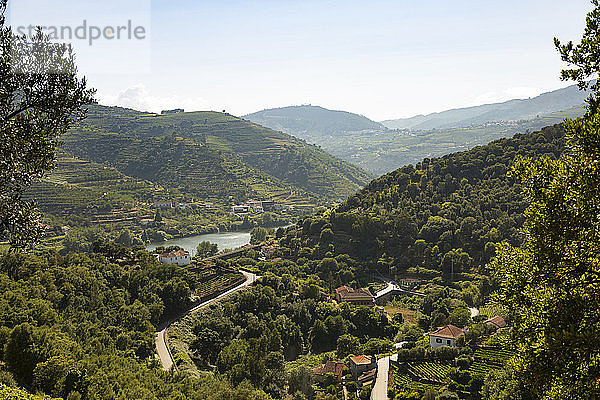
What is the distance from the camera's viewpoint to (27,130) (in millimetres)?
6203

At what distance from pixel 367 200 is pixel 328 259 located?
1391 cm

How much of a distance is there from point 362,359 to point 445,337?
549cm

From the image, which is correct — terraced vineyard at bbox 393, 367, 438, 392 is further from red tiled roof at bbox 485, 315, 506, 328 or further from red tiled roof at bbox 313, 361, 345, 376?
red tiled roof at bbox 485, 315, 506, 328

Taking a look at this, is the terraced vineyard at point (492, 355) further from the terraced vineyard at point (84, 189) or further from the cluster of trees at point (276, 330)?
the terraced vineyard at point (84, 189)

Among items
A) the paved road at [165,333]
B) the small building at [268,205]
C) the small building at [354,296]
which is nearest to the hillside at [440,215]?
the small building at [354,296]

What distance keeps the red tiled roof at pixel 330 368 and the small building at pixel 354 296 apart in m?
8.86

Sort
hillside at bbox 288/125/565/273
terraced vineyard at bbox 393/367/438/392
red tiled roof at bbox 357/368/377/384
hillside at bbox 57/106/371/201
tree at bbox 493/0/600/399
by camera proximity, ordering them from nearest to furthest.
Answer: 1. tree at bbox 493/0/600/399
2. terraced vineyard at bbox 393/367/438/392
3. red tiled roof at bbox 357/368/377/384
4. hillside at bbox 288/125/565/273
5. hillside at bbox 57/106/371/201

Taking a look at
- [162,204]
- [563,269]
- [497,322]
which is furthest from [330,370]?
[162,204]

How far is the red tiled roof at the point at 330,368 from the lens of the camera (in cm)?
2358

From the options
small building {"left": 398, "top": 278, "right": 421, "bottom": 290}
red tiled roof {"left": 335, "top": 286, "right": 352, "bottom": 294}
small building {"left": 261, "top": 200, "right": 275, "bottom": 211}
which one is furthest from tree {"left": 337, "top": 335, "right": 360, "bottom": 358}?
small building {"left": 261, "top": 200, "right": 275, "bottom": 211}

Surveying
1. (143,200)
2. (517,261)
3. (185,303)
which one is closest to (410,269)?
(185,303)

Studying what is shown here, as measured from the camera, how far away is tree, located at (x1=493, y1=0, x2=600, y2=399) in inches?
196

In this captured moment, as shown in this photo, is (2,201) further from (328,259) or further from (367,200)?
(367,200)

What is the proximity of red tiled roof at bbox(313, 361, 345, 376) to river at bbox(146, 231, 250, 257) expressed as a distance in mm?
37315
